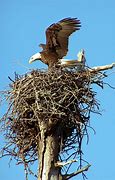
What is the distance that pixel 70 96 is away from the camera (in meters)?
10.0

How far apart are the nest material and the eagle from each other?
1.36m

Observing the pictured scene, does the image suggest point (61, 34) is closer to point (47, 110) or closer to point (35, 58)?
point (35, 58)

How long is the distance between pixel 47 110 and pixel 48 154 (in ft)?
2.26

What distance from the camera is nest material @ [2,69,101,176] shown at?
9867 mm

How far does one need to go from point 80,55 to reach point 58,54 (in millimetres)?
719

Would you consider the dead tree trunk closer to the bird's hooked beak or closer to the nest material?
the nest material

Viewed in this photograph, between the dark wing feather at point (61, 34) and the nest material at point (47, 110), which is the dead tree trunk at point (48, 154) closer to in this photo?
the nest material at point (47, 110)

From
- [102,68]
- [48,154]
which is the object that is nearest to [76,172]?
[48,154]

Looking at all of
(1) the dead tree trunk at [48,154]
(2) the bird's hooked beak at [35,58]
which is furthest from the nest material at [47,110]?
(2) the bird's hooked beak at [35,58]

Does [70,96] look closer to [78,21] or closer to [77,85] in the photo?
[77,85]

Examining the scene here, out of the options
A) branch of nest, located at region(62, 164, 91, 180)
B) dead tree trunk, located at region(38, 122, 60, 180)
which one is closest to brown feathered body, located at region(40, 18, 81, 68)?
dead tree trunk, located at region(38, 122, 60, 180)

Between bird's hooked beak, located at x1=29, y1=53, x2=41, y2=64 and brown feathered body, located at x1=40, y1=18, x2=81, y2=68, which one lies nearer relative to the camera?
brown feathered body, located at x1=40, y1=18, x2=81, y2=68

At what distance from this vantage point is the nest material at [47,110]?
987cm

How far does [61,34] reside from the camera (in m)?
12.0
